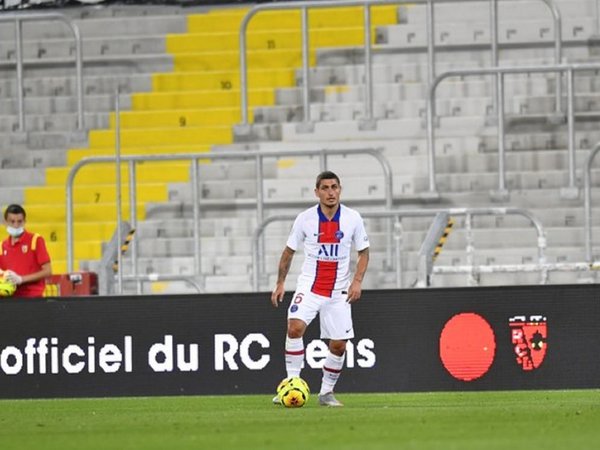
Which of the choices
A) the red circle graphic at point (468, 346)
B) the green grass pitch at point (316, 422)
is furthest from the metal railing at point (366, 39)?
the green grass pitch at point (316, 422)

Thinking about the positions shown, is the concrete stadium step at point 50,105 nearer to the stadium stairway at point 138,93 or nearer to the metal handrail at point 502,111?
the stadium stairway at point 138,93

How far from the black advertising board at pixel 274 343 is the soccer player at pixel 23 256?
1.95 feet

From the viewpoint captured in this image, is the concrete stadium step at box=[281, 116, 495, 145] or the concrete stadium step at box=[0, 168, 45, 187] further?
the concrete stadium step at box=[0, 168, 45, 187]

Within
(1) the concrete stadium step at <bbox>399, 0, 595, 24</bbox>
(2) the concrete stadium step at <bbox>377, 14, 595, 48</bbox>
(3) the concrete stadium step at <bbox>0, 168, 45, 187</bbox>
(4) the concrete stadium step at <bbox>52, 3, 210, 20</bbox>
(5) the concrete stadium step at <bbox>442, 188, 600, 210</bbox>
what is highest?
(4) the concrete stadium step at <bbox>52, 3, 210, 20</bbox>

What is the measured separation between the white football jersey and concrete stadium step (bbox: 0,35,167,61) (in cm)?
940

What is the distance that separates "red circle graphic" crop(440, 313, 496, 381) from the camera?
59.0ft

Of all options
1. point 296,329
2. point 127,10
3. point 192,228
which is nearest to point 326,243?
point 296,329

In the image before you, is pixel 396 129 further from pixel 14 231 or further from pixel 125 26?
pixel 14 231

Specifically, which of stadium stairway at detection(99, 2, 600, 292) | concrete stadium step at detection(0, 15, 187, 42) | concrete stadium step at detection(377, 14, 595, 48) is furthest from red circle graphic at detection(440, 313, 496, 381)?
concrete stadium step at detection(0, 15, 187, 42)

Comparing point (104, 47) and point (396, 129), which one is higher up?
point (104, 47)

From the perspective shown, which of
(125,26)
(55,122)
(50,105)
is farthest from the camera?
(125,26)

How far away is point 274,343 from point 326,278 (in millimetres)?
2495

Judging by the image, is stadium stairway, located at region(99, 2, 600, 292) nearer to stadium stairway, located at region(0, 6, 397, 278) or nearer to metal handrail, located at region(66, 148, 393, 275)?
stadium stairway, located at region(0, 6, 397, 278)

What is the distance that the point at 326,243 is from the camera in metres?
15.8
